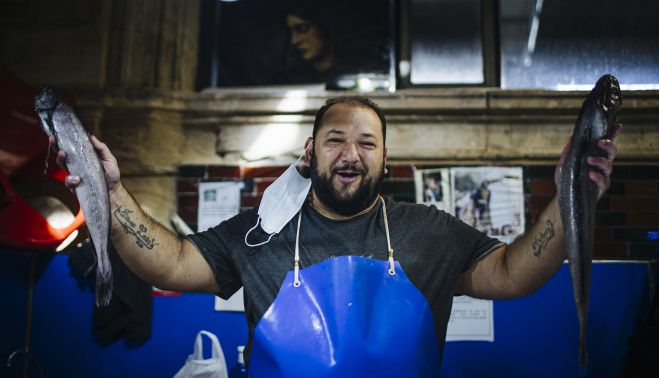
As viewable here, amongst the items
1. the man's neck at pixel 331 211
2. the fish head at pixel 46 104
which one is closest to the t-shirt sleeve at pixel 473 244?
the man's neck at pixel 331 211

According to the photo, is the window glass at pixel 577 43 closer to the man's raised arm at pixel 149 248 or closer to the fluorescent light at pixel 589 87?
the fluorescent light at pixel 589 87

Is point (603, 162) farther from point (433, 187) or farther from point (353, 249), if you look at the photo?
point (433, 187)

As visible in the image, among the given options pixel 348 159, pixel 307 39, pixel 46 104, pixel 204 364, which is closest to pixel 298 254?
pixel 348 159

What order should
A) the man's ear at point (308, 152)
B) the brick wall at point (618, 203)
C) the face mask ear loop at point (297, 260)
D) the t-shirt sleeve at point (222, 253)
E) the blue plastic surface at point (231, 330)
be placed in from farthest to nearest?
the brick wall at point (618, 203) → the blue plastic surface at point (231, 330) → the man's ear at point (308, 152) → the t-shirt sleeve at point (222, 253) → the face mask ear loop at point (297, 260)

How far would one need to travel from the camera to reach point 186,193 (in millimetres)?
3162

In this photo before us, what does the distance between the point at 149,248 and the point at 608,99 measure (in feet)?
5.12

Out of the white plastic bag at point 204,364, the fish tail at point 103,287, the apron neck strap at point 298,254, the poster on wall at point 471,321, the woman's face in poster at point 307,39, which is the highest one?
the woman's face in poster at point 307,39

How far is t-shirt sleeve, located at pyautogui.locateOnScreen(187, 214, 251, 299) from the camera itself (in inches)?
70.7

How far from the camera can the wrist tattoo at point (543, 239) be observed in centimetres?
152

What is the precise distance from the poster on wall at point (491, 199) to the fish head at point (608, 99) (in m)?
1.76

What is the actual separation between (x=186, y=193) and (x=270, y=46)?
53.2 inches

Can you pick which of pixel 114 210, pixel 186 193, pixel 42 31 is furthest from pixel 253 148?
pixel 42 31

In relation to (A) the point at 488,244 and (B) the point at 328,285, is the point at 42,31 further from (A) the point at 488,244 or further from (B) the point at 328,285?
(A) the point at 488,244

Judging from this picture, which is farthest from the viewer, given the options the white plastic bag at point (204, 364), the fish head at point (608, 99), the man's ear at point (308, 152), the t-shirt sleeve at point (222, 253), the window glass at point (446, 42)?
the window glass at point (446, 42)
